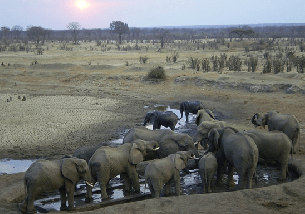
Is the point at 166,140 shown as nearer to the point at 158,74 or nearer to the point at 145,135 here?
the point at 145,135

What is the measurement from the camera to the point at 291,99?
19.2 m

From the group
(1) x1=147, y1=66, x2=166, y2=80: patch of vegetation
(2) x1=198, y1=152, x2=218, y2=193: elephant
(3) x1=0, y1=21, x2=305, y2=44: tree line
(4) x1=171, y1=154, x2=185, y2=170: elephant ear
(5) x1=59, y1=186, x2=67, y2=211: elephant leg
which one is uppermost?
(3) x1=0, y1=21, x2=305, y2=44: tree line

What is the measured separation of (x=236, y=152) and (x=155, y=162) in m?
1.82

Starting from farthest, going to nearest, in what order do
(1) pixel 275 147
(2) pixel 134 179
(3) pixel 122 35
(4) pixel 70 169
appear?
(3) pixel 122 35
(1) pixel 275 147
(2) pixel 134 179
(4) pixel 70 169

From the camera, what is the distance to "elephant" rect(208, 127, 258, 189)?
829cm

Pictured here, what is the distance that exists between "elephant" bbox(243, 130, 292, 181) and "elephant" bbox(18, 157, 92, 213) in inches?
158

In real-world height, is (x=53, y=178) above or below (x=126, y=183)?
above

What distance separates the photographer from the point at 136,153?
8688 millimetres

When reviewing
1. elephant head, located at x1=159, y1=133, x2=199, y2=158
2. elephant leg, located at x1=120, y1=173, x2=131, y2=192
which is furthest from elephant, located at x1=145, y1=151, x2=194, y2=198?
elephant head, located at x1=159, y1=133, x2=199, y2=158

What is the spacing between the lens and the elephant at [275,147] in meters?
9.25

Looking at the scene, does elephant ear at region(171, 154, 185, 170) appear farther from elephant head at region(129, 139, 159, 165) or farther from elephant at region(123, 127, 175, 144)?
elephant at region(123, 127, 175, 144)

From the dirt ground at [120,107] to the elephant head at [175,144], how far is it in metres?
2.04

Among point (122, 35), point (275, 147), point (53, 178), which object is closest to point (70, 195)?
point (53, 178)

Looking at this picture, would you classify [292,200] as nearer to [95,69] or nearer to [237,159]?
[237,159]
